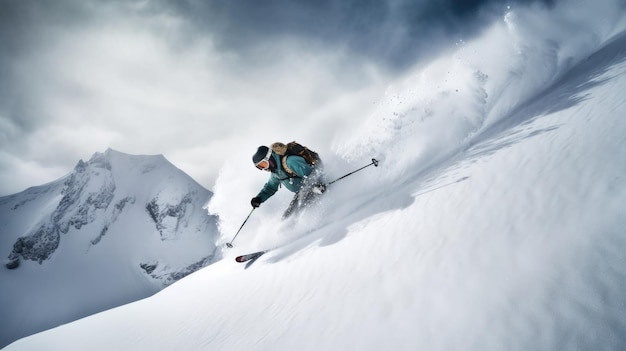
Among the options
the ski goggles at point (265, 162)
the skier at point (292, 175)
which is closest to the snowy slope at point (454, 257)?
the skier at point (292, 175)

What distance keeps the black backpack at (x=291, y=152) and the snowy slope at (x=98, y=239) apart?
128 meters

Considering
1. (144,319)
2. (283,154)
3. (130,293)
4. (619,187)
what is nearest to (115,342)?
(144,319)

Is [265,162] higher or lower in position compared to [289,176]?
higher

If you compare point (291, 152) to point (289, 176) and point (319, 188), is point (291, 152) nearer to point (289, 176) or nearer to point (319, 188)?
point (289, 176)

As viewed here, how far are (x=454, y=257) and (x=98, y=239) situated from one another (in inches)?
6609

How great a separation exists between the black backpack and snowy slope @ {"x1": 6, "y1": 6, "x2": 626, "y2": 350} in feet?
5.25

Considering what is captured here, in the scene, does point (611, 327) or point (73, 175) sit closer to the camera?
point (611, 327)

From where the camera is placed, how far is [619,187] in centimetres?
281

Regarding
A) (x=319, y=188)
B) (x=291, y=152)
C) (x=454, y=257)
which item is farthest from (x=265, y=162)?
(x=454, y=257)

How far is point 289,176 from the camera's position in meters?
8.98

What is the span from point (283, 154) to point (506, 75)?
1021cm

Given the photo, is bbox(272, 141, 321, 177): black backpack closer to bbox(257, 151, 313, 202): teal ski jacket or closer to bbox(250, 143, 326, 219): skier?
bbox(250, 143, 326, 219): skier

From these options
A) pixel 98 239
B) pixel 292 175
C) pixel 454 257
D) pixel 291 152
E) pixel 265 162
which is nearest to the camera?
pixel 454 257

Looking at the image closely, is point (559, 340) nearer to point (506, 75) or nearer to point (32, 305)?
point (506, 75)
